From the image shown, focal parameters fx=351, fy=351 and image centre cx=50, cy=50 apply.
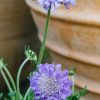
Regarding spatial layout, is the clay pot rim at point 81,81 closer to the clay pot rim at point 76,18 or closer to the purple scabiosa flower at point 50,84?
the clay pot rim at point 76,18

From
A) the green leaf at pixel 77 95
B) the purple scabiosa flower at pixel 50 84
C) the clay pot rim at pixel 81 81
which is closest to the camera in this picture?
the purple scabiosa flower at pixel 50 84

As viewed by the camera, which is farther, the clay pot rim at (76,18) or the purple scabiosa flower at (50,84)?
the clay pot rim at (76,18)

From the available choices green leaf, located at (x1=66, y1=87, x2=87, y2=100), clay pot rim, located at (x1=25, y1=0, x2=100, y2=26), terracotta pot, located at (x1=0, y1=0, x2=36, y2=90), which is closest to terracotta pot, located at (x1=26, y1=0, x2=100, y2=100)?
clay pot rim, located at (x1=25, y1=0, x2=100, y2=26)

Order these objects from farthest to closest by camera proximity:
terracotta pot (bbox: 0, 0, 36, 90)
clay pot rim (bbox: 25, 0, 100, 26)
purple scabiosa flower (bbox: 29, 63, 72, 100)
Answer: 1. terracotta pot (bbox: 0, 0, 36, 90)
2. clay pot rim (bbox: 25, 0, 100, 26)
3. purple scabiosa flower (bbox: 29, 63, 72, 100)

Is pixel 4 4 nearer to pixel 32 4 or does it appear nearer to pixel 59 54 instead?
pixel 32 4

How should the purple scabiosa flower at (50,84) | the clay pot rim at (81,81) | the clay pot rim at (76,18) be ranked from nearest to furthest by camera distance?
the purple scabiosa flower at (50,84) → the clay pot rim at (76,18) → the clay pot rim at (81,81)

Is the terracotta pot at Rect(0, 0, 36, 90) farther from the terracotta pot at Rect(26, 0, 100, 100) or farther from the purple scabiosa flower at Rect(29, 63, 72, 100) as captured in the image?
the purple scabiosa flower at Rect(29, 63, 72, 100)

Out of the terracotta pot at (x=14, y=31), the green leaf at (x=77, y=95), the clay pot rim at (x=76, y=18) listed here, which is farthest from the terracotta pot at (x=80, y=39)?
the terracotta pot at (x=14, y=31)

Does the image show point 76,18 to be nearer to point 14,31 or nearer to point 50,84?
point 50,84

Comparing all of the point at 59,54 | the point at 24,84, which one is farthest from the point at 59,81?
the point at 24,84
